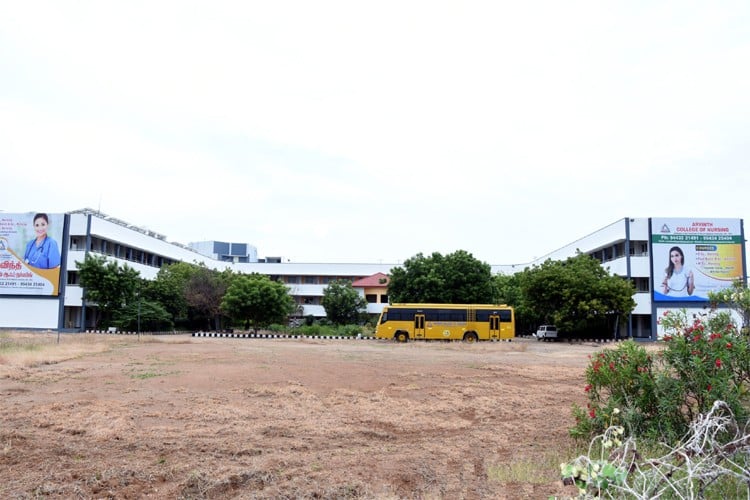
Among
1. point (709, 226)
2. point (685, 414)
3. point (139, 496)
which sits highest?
point (709, 226)

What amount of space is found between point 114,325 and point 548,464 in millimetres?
36958

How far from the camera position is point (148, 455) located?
237 inches

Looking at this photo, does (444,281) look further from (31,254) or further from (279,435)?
(279,435)

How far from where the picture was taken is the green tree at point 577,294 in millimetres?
33125

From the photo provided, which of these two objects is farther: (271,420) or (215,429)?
(271,420)

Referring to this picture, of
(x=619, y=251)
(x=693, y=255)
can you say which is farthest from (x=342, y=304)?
(x=693, y=255)

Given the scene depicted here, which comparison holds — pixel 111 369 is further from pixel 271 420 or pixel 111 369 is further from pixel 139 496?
pixel 139 496

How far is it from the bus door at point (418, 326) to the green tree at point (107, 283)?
19088 mm

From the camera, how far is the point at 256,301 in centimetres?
3672

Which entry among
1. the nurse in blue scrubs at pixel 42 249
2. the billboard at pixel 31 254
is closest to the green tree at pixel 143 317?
the billboard at pixel 31 254

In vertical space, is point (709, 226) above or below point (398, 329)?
above

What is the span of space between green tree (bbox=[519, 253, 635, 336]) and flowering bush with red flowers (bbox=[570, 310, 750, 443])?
2749 cm

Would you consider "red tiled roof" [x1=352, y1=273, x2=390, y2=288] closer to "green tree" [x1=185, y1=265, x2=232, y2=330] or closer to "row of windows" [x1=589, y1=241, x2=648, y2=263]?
"green tree" [x1=185, y1=265, x2=232, y2=330]

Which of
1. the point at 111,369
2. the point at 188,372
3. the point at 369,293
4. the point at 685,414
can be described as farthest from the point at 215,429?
the point at 369,293
